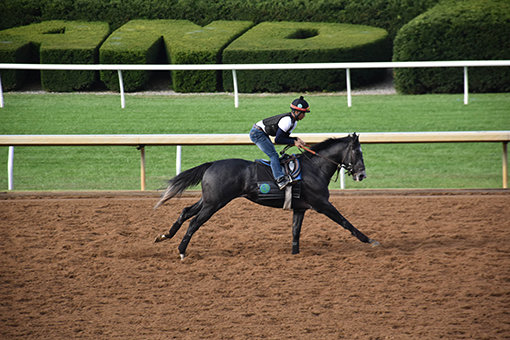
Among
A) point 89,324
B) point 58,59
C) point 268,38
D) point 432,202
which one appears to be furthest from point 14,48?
point 89,324

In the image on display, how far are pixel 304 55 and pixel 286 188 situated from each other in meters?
6.87

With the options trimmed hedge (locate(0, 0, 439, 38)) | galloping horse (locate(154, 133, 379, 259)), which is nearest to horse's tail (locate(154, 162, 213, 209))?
galloping horse (locate(154, 133, 379, 259))

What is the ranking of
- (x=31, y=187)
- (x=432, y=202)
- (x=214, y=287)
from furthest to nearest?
1. (x=31, y=187)
2. (x=432, y=202)
3. (x=214, y=287)

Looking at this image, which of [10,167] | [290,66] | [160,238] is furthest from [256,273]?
[290,66]

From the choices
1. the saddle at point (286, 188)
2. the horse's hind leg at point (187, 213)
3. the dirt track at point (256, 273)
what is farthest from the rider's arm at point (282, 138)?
the dirt track at point (256, 273)

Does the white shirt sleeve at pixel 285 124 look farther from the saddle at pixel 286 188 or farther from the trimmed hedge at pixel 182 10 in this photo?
the trimmed hedge at pixel 182 10

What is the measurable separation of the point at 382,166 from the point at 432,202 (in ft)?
6.76

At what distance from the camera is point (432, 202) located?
27.4ft

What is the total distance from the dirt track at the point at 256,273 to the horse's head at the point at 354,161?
30.7 inches

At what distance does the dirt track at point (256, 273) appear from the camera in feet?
15.0

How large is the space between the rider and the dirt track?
2.65ft

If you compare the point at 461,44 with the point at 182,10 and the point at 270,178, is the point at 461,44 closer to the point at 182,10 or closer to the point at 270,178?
the point at 182,10

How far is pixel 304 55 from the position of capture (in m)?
12.5

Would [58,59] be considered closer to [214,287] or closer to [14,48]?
[14,48]
